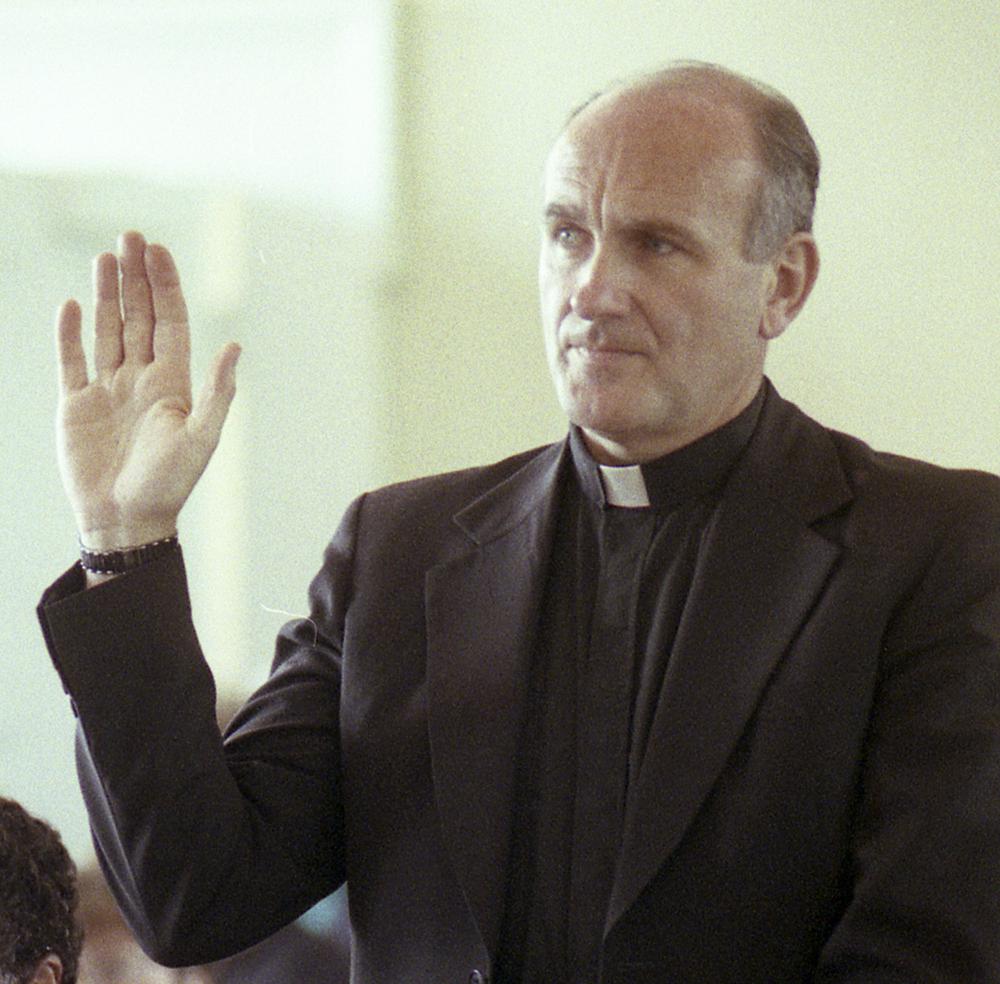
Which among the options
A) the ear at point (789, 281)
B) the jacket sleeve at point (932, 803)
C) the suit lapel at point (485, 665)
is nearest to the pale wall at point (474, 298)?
the ear at point (789, 281)

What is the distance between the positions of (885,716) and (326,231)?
2488mm

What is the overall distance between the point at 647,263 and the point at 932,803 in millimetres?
537

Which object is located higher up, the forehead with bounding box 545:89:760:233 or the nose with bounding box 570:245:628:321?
the forehead with bounding box 545:89:760:233

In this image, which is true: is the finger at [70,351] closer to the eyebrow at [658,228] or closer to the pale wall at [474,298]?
the eyebrow at [658,228]

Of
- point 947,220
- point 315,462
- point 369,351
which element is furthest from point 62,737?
point 947,220

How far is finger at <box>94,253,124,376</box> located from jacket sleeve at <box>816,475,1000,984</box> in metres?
0.76

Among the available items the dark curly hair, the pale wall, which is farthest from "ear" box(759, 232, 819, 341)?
the pale wall

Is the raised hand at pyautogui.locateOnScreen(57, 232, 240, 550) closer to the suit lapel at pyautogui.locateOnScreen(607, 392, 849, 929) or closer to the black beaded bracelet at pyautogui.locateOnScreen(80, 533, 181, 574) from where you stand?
the black beaded bracelet at pyautogui.locateOnScreen(80, 533, 181, 574)

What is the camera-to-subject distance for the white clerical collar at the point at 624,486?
160 cm

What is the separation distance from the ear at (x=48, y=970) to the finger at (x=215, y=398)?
1.88ft

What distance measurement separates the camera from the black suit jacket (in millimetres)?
1339

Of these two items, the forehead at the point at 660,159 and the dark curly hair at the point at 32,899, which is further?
the dark curly hair at the point at 32,899

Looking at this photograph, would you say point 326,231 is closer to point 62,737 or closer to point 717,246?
point 62,737

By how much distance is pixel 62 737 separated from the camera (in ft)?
11.4
